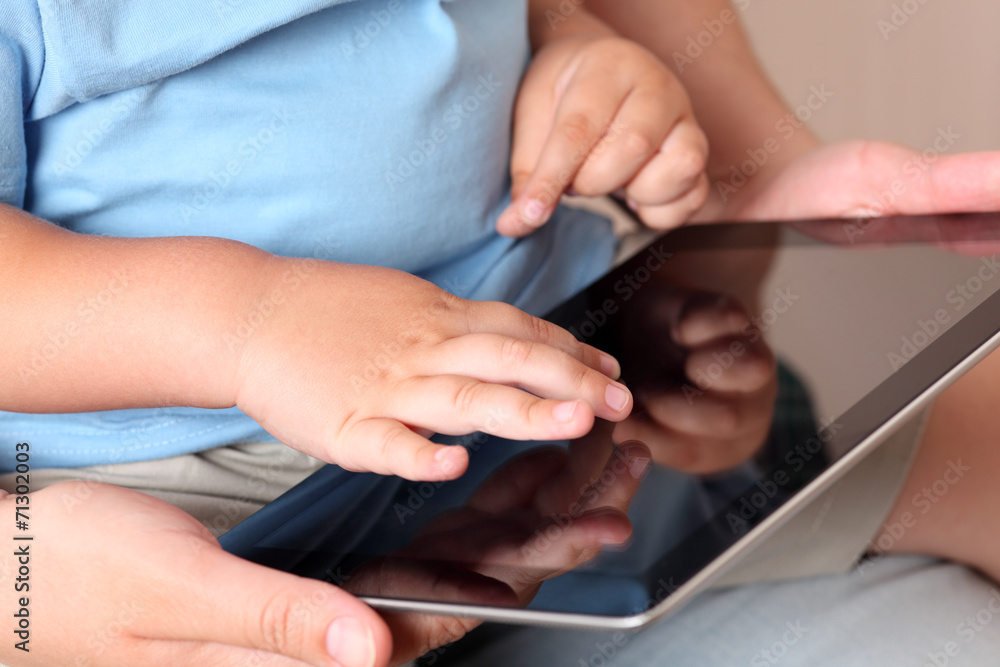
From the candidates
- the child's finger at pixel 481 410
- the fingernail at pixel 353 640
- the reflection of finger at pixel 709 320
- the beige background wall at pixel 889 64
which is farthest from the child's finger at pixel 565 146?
the beige background wall at pixel 889 64

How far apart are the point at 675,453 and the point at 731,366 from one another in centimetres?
9

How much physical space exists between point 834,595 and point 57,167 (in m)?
0.52

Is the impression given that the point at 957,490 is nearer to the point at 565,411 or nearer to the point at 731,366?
the point at 731,366

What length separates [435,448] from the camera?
1.07ft

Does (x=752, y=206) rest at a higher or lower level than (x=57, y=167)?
higher

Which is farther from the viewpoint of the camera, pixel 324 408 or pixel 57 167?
pixel 57 167

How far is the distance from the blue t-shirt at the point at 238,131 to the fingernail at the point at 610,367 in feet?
0.61

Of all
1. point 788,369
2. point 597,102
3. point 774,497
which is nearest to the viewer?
point 774,497

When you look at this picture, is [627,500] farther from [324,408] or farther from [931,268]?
[931,268]

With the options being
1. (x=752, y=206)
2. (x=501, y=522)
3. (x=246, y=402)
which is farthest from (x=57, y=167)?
(x=752, y=206)

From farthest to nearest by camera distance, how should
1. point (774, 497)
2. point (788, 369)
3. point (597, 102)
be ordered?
point (597, 102)
point (788, 369)
point (774, 497)

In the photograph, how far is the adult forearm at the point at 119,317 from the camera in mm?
379

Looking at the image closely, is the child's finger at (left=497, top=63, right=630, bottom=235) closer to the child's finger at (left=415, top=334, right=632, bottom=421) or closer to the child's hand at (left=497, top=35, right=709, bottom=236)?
the child's hand at (left=497, top=35, right=709, bottom=236)

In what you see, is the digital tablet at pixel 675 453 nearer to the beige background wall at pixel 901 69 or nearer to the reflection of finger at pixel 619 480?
the reflection of finger at pixel 619 480
